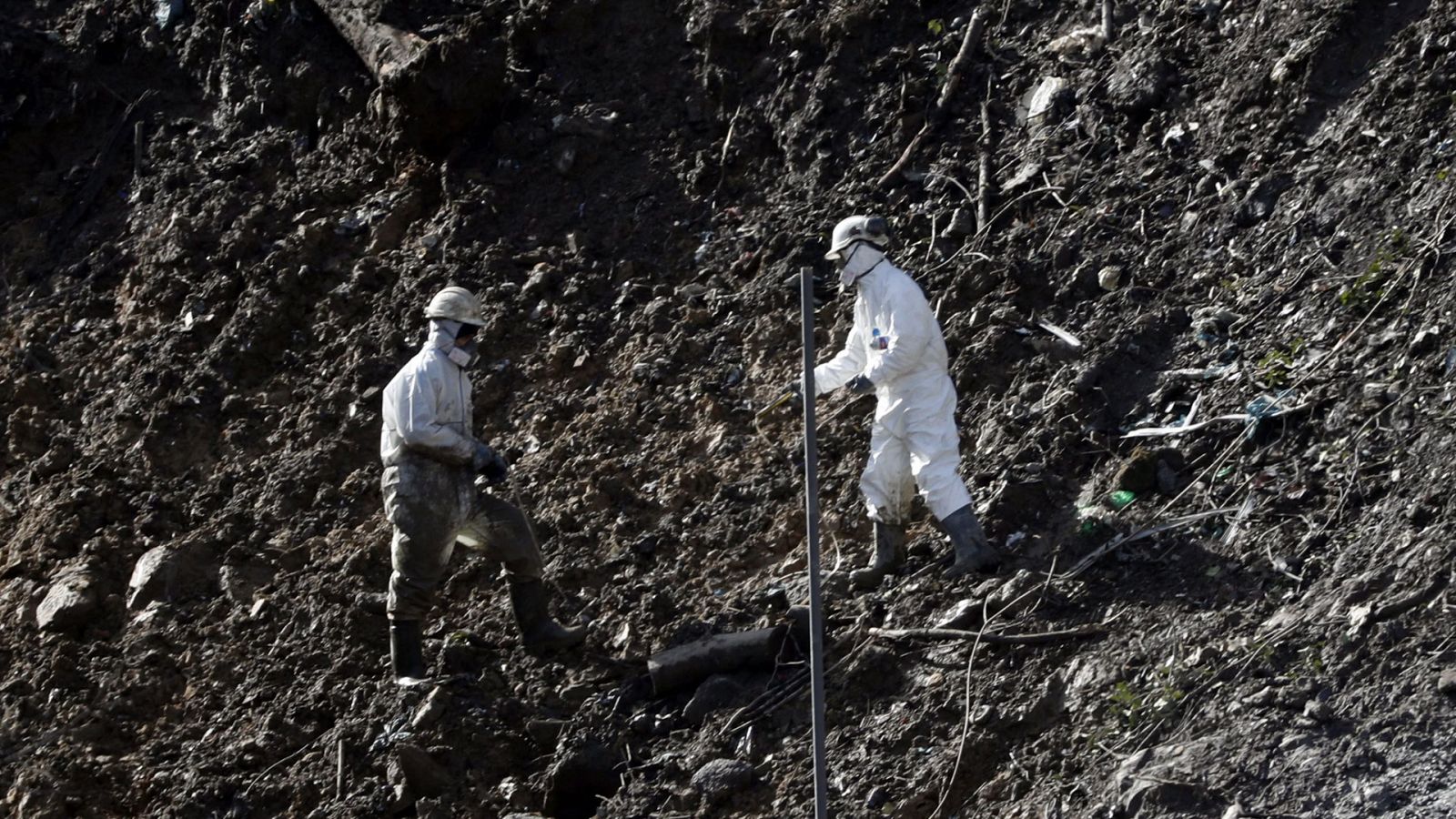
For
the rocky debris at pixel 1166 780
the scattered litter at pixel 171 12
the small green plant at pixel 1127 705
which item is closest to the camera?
the rocky debris at pixel 1166 780

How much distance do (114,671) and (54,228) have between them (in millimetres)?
4664

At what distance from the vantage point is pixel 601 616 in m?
8.81

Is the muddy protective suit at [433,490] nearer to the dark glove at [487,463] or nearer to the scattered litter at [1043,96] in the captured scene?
the dark glove at [487,463]

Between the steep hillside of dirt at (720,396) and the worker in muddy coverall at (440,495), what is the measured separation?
292 millimetres

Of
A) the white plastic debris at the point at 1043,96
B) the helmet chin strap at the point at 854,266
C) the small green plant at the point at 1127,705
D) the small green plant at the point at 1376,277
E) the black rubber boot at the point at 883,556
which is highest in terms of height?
the white plastic debris at the point at 1043,96

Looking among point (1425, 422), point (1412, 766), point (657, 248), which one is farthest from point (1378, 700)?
point (657, 248)

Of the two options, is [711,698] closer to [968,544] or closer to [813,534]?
[968,544]

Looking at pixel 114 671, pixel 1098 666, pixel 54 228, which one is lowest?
pixel 1098 666

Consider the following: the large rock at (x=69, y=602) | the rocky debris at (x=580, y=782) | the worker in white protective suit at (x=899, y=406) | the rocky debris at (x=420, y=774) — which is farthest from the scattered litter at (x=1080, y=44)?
the large rock at (x=69, y=602)

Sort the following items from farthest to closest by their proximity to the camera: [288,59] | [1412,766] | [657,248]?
1. [288,59]
2. [657,248]
3. [1412,766]

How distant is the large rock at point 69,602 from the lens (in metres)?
9.71

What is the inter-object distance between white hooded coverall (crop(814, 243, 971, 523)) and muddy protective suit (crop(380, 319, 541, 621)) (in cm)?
161

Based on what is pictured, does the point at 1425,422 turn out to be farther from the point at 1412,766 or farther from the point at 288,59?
the point at 288,59

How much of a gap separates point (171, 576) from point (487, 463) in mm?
2395
